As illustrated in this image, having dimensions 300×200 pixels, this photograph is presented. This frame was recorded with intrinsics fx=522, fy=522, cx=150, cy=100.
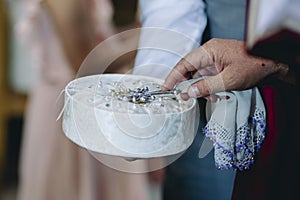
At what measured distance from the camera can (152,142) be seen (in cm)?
35

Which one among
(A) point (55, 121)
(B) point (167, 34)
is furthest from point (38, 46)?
(B) point (167, 34)

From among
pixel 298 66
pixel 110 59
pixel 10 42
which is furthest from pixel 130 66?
pixel 10 42

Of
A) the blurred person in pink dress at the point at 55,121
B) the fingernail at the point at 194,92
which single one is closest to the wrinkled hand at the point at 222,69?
the fingernail at the point at 194,92

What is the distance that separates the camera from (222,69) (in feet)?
1.15

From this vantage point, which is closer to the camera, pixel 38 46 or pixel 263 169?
pixel 263 169

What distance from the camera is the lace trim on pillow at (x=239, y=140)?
363 millimetres

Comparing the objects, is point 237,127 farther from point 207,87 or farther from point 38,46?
point 38,46

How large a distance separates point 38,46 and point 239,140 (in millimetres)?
448

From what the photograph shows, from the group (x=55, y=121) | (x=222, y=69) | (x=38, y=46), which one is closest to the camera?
(x=222, y=69)

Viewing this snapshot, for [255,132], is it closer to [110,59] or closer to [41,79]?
[110,59]

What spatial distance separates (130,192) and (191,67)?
450 mm

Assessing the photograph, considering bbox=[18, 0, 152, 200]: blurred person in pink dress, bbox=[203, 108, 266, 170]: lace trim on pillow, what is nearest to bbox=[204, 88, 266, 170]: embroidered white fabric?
bbox=[203, 108, 266, 170]: lace trim on pillow

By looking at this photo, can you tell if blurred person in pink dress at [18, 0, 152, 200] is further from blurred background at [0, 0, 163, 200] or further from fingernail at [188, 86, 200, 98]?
fingernail at [188, 86, 200, 98]

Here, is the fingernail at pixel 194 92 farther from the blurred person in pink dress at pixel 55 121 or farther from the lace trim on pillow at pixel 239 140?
the blurred person in pink dress at pixel 55 121
